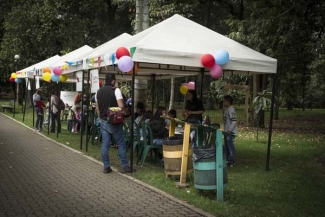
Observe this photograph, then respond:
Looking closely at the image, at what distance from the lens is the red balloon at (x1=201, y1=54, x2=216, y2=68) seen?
8.34 meters

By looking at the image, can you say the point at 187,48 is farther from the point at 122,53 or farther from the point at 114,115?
the point at 114,115

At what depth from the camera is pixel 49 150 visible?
469 inches

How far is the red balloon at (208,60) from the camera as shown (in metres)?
8.34

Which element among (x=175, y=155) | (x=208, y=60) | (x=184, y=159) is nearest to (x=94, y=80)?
(x=208, y=60)

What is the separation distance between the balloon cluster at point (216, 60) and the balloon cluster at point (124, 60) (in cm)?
147

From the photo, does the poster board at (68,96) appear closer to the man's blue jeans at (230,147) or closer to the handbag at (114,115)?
the man's blue jeans at (230,147)

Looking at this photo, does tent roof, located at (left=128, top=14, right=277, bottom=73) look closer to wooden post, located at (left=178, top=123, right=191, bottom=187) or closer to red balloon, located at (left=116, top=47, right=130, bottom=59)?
red balloon, located at (left=116, top=47, right=130, bottom=59)

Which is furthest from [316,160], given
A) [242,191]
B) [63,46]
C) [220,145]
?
[63,46]

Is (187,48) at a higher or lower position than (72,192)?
higher

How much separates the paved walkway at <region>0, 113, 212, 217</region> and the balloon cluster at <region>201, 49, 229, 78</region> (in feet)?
8.83

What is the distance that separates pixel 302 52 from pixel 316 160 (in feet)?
24.0

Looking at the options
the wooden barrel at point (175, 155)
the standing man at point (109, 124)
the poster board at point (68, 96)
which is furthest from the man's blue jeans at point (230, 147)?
the poster board at point (68, 96)

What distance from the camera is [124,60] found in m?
7.89

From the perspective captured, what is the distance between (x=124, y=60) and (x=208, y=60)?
1669 mm
